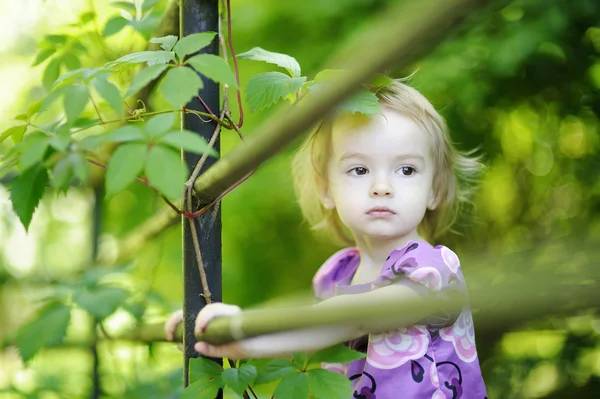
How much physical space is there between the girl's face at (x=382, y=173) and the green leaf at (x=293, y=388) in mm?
291

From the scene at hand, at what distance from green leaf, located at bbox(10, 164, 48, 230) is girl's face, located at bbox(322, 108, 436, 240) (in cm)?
42

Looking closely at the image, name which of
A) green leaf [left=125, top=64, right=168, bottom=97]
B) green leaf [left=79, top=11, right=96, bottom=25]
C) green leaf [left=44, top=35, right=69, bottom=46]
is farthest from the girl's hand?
green leaf [left=79, top=11, right=96, bottom=25]

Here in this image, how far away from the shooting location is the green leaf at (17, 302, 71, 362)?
3.40 ft

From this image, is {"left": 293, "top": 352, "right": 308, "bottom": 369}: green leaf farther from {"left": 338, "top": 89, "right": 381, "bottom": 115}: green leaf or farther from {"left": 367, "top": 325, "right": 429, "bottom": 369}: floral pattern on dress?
{"left": 338, "top": 89, "right": 381, "bottom": 115}: green leaf

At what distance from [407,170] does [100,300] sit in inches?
24.7

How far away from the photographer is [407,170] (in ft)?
3.48

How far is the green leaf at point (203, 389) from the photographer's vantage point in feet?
2.77

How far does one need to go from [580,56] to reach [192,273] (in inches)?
61.2

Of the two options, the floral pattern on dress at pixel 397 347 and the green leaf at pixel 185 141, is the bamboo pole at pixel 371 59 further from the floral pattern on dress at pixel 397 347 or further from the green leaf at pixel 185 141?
the floral pattern on dress at pixel 397 347

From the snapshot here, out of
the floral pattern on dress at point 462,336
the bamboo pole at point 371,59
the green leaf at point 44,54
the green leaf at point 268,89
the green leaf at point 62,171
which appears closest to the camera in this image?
the bamboo pole at point 371,59

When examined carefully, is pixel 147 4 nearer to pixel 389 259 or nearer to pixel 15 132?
pixel 15 132

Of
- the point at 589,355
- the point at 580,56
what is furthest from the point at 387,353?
the point at 580,56

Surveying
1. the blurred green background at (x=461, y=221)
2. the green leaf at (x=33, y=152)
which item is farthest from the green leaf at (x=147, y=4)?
the green leaf at (x=33, y=152)

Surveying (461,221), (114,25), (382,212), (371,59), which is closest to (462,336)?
(382,212)
